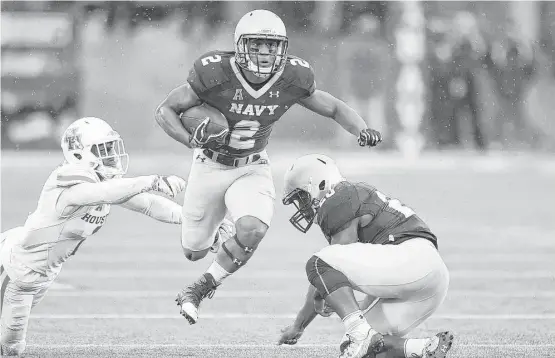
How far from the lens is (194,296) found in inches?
242

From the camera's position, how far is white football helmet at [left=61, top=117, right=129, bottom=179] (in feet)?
20.6

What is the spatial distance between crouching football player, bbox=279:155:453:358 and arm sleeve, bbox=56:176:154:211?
742 mm

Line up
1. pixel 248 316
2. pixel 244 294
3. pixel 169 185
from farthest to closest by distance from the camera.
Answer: pixel 244 294 < pixel 248 316 < pixel 169 185

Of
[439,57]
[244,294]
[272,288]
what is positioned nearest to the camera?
[244,294]

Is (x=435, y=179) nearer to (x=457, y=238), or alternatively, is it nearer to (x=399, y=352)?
(x=457, y=238)

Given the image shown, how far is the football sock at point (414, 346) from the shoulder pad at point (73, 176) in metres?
1.91

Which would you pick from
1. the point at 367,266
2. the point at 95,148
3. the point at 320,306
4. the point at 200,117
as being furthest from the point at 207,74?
the point at 367,266

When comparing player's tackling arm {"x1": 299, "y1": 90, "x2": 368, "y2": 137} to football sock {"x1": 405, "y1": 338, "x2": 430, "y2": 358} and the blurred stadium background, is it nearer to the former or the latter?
football sock {"x1": 405, "y1": 338, "x2": 430, "y2": 358}

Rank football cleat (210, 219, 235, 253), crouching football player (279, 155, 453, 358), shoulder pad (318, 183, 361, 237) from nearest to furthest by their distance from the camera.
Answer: crouching football player (279, 155, 453, 358), shoulder pad (318, 183, 361, 237), football cleat (210, 219, 235, 253)

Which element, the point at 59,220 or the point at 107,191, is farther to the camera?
the point at 59,220

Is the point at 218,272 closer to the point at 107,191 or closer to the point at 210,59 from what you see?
the point at 107,191

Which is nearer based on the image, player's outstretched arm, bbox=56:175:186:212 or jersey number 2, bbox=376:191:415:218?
jersey number 2, bbox=376:191:415:218

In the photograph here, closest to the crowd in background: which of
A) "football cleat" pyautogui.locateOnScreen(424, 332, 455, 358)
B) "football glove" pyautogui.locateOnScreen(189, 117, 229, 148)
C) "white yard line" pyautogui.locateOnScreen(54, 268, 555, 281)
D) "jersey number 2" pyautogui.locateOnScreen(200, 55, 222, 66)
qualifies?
"white yard line" pyautogui.locateOnScreen(54, 268, 555, 281)

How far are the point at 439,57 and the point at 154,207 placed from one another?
45.0ft
